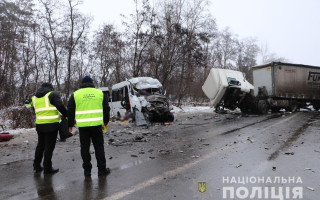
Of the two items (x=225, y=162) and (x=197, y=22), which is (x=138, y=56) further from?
(x=225, y=162)

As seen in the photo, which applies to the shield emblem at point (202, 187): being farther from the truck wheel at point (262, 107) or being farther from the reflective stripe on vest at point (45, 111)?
the truck wheel at point (262, 107)

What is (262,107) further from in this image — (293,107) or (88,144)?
(88,144)

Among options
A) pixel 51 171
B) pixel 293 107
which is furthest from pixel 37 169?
pixel 293 107

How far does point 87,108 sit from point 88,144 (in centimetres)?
62

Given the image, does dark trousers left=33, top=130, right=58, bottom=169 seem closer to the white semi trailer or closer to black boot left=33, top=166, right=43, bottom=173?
black boot left=33, top=166, right=43, bottom=173

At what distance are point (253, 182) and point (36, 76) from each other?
23868 millimetres

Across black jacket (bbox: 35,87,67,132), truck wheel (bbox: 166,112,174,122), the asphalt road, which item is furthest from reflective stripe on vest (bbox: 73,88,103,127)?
truck wheel (bbox: 166,112,174,122)

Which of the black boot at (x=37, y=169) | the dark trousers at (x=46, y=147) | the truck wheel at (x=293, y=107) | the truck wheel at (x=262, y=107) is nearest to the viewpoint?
the dark trousers at (x=46, y=147)

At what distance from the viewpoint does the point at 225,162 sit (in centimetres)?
473

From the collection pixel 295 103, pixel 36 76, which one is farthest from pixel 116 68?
pixel 295 103

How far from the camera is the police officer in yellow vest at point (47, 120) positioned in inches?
173

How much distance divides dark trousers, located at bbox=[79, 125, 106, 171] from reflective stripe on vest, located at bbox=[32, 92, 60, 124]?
2.30ft

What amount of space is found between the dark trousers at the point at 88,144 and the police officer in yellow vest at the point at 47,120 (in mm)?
668

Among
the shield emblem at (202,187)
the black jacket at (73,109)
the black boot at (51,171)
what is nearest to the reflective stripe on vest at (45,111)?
the black jacket at (73,109)
